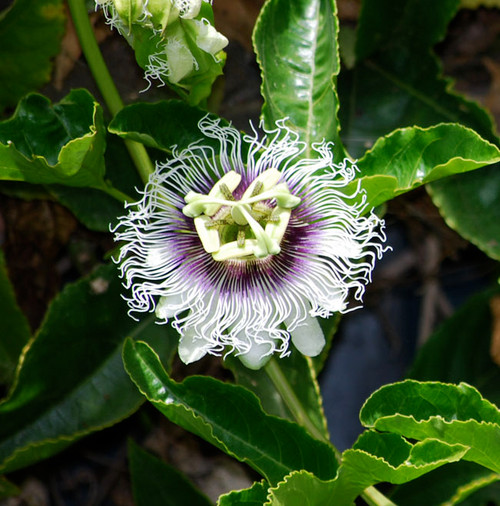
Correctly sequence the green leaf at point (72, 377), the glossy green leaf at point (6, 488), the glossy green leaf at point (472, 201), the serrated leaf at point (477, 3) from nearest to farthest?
the green leaf at point (72, 377)
the glossy green leaf at point (472, 201)
the glossy green leaf at point (6, 488)
the serrated leaf at point (477, 3)

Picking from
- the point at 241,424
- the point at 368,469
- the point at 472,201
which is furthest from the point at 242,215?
the point at 472,201

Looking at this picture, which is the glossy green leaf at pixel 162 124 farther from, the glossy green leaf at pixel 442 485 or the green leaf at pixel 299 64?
the glossy green leaf at pixel 442 485

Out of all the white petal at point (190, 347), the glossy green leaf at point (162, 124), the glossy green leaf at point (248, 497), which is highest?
the glossy green leaf at point (162, 124)

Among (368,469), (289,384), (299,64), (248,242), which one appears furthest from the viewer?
(289,384)

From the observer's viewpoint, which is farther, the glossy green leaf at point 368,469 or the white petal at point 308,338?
the white petal at point 308,338

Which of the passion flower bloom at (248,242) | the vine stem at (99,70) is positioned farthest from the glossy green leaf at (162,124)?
the vine stem at (99,70)

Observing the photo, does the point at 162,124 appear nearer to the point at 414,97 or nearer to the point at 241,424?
the point at 241,424

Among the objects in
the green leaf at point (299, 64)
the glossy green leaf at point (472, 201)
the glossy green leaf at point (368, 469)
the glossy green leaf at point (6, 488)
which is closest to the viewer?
the glossy green leaf at point (368, 469)
